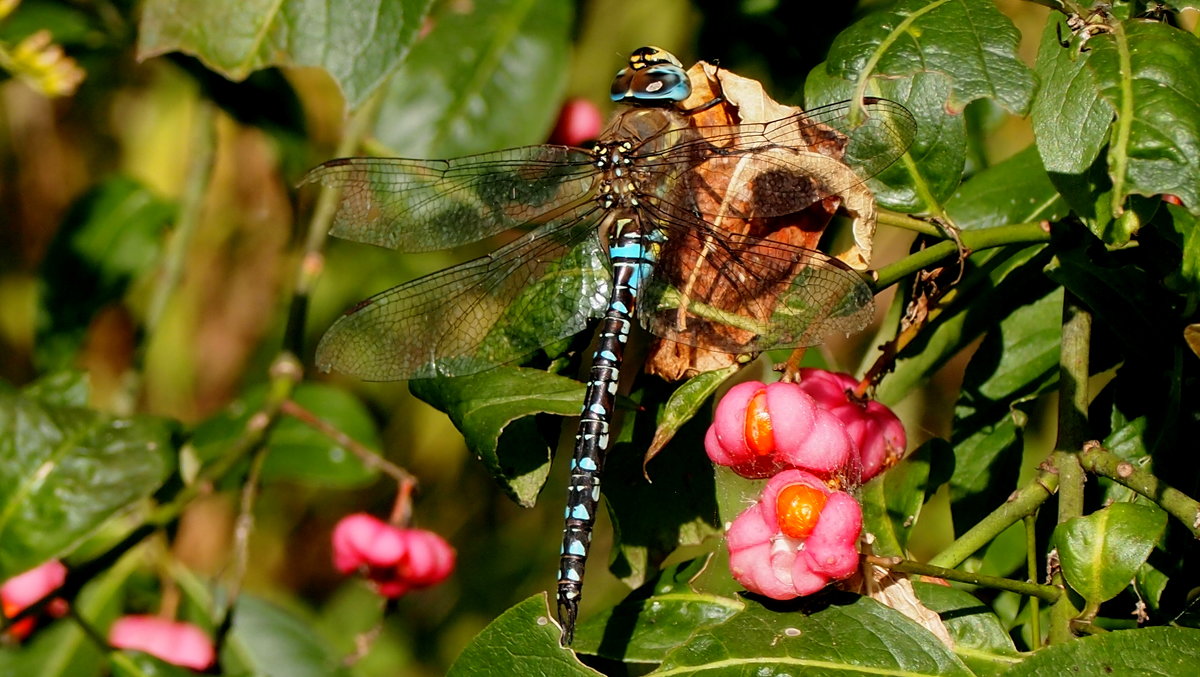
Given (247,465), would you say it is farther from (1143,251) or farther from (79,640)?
(1143,251)

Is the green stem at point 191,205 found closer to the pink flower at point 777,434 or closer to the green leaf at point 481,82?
the green leaf at point 481,82

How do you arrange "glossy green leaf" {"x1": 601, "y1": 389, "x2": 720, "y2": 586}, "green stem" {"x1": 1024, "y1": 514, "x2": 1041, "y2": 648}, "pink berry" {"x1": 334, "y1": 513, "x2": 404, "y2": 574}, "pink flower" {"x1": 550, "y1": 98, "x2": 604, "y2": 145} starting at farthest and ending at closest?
1. "pink flower" {"x1": 550, "y1": 98, "x2": 604, "y2": 145}
2. "pink berry" {"x1": 334, "y1": 513, "x2": 404, "y2": 574}
3. "glossy green leaf" {"x1": 601, "y1": 389, "x2": 720, "y2": 586}
4. "green stem" {"x1": 1024, "y1": 514, "x2": 1041, "y2": 648}

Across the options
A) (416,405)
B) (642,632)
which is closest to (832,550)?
(642,632)

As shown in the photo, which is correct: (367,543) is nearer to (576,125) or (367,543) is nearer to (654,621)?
(654,621)

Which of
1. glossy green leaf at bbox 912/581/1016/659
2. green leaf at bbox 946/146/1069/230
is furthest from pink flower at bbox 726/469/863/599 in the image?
green leaf at bbox 946/146/1069/230

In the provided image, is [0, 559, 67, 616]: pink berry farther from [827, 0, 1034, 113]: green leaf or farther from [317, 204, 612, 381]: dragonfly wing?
[827, 0, 1034, 113]: green leaf

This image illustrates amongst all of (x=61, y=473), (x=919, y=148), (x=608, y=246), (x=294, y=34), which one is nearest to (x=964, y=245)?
(x=919, y=148)

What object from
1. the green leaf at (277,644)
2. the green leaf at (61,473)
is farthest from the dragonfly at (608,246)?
the green leaf at (277,644)
